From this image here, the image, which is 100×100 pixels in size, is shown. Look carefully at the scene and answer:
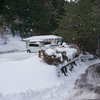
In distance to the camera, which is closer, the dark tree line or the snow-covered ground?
the snow-covered ground

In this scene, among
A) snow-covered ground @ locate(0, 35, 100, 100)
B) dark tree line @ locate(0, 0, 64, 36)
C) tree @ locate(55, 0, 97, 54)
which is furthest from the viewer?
dark tree line @ locate(0, 0, 64, 36)

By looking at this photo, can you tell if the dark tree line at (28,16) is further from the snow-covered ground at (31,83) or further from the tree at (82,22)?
the snow-covered ground at (31,83)

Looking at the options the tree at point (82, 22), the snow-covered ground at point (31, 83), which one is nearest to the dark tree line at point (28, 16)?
the tree at point (82, 22)

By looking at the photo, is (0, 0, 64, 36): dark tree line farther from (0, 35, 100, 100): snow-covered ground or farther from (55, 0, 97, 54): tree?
(0, 35, 100, 100): snow-covered ground

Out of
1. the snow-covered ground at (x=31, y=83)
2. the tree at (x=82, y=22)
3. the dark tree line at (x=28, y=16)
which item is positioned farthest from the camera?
the dark tree line at (x=28, y=16)

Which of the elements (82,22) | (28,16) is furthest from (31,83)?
(28,16)

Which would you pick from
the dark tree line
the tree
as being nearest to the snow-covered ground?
the tree

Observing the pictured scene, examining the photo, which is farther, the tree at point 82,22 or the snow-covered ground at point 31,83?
the tree at point 82,22

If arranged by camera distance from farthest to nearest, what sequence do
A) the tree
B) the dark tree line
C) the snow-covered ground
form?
1. the dark tree line
2. the tree
3. the snow-covered ground

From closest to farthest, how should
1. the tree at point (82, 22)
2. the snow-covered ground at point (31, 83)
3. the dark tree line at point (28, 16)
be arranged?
the snow-covered ground at point (31, 83)
the tree at point (82, 22)
the dark tree line at point (28, 16)

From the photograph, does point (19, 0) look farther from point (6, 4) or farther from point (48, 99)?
point (48, 99)

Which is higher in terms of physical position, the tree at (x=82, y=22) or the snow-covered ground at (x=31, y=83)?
the tree at (x=82, y=22)

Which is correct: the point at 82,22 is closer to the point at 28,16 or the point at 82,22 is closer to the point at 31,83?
the point at 31,83

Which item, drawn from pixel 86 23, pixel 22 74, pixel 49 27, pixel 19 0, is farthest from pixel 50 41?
pixel 22 74
